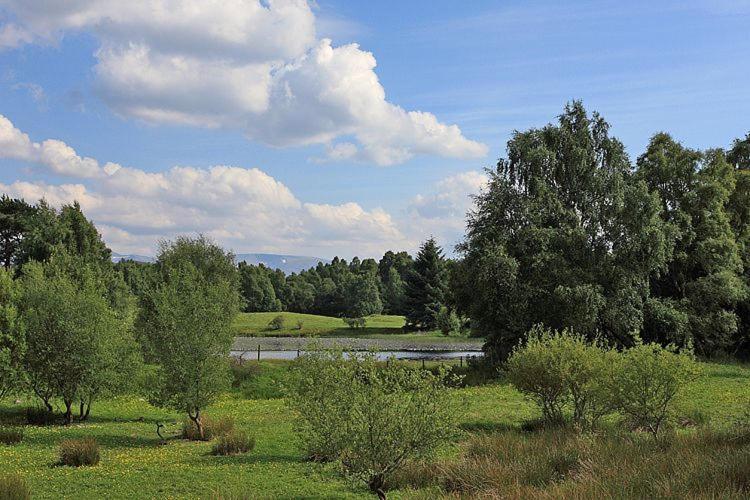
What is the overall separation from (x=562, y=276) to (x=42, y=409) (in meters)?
30.1

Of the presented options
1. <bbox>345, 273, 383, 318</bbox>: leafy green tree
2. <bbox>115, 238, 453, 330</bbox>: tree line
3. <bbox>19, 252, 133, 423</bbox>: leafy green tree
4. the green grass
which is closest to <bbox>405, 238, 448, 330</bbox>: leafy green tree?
<bbox>115, 238, 453, 330</bbox>: tree line

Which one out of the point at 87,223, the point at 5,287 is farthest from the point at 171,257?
the point at 5,287

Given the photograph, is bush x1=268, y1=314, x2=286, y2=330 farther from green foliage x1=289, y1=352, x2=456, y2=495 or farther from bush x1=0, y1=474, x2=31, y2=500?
green foliage x1=289, y1=352, x2=456, y2=495

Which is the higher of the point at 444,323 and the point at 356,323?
the point at 444,323

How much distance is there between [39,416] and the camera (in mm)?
28578

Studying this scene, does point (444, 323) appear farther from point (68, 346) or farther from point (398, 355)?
point (68, 346)

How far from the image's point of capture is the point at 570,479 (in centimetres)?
1297

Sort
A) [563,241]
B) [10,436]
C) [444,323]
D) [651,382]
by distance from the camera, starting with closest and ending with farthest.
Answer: [651,382] → [10,436] → [563,241] → [444,323]

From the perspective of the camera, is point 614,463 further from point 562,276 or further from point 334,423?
point 562,276

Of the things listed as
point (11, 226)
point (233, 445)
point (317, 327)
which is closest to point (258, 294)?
point (317, 327)

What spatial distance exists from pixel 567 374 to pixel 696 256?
29979 millimetres

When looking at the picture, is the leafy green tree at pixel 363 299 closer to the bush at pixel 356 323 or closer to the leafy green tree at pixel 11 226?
the bush at pixel 356 323

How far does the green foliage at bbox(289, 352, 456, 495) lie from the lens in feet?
42.2

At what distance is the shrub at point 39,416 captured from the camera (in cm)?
2838
